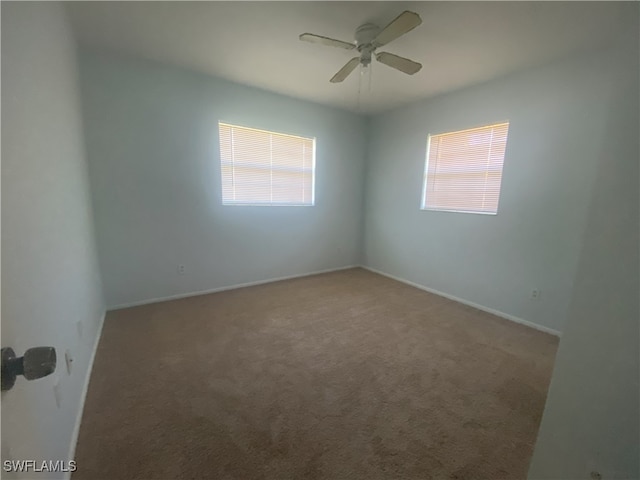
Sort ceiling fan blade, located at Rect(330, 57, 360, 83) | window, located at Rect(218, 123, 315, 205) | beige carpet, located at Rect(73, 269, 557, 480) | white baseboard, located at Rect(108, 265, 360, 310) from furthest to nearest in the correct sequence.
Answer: window, located at Rect(218, 123, 315, 205)
white baseboard, located at Rect(108, 265, 360, 310)
ceiling fan blade, located at Rect(330, 57, 360, 83)
beige carpet, located at Rect(73, 269, 557, 480)

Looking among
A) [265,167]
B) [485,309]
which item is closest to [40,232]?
[265,167]

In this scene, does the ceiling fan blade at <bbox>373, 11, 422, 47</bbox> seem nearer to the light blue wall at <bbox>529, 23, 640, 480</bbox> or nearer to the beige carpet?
the light blue wall at <bbox>529, 23, 640, 480</bbox>

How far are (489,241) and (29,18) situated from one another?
13.2ft

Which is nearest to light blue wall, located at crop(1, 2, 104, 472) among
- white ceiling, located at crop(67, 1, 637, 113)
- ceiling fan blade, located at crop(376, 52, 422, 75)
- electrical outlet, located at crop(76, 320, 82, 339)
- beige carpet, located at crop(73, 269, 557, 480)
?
electrical outlet, located at crop(76, 320, 82, 339)

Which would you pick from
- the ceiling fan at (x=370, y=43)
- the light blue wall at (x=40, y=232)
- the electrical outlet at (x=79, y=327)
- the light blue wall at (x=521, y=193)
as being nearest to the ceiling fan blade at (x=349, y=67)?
the ceiling fan at (x=370, y=43)

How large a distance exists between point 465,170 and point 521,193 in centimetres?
72

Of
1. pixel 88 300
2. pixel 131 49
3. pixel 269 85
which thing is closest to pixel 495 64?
pixel 269 85

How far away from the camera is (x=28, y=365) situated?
57 centimetres

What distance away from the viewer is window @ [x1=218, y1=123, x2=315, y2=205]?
3.38 meters

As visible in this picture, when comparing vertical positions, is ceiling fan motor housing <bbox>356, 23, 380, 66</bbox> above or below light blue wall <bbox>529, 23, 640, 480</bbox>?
above

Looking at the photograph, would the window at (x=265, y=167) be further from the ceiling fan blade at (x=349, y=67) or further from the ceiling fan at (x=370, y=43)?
the ceiling fan at (x=370, y=43)

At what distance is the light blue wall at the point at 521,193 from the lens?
240 centimetres

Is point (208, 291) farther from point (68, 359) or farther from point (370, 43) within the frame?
point (370, 43)

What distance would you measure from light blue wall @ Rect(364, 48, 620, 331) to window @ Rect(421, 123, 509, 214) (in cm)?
9
